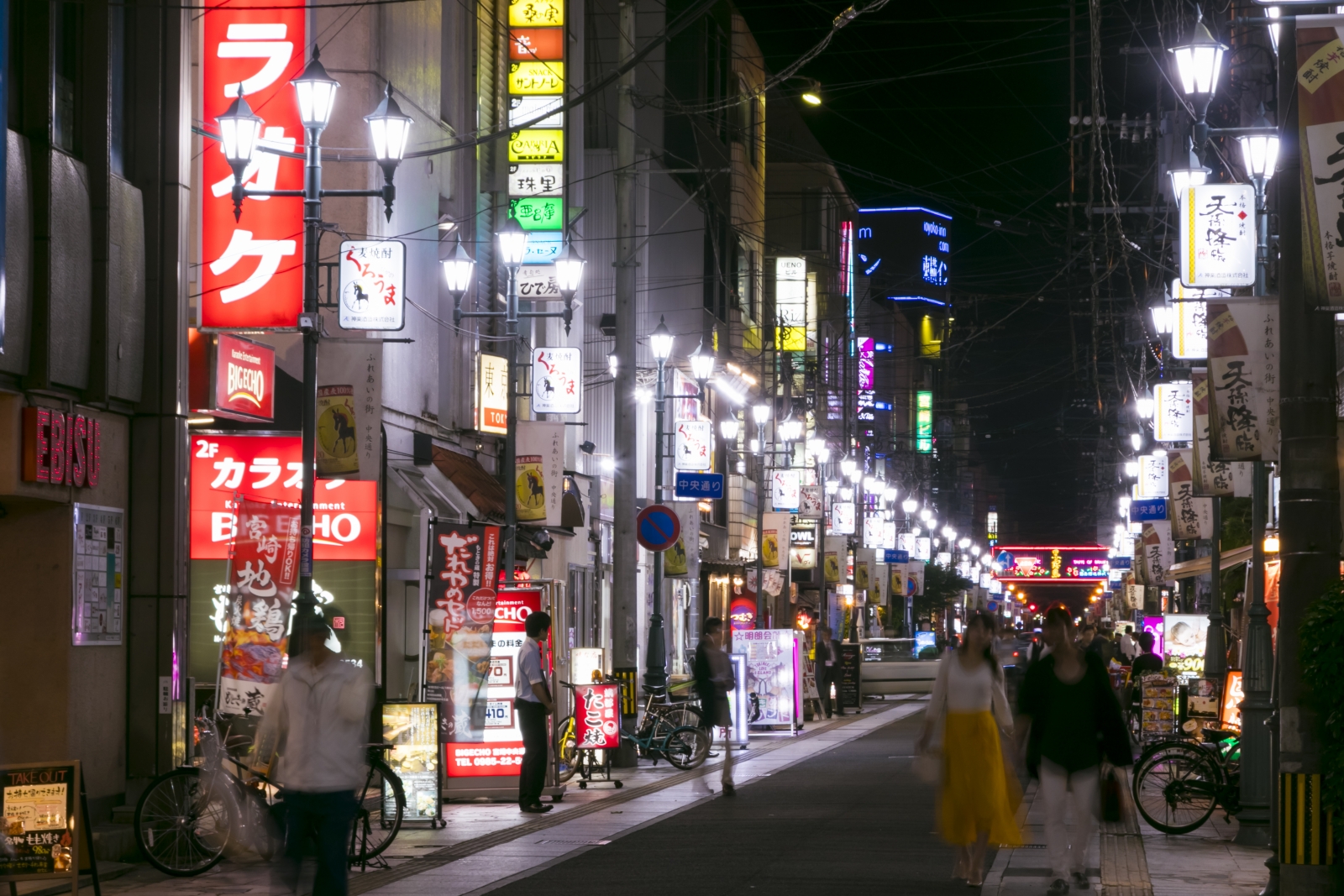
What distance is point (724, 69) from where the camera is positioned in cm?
5775

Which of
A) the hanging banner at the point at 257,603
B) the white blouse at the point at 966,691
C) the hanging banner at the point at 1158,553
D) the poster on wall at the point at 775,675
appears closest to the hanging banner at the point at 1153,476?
the hanging banner at the point at 1158,553

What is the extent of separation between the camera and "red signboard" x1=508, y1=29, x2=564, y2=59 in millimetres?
30516

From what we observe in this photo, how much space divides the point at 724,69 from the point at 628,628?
3495 cm

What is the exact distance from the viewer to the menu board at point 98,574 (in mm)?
15078

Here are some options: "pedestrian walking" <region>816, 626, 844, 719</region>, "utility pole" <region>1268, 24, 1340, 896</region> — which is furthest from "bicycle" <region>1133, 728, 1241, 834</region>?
"pedestrian walking" <region>816, 626, 844, 719</region>

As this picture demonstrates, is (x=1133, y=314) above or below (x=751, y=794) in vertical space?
above

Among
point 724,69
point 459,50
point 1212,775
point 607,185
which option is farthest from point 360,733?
point 724,69

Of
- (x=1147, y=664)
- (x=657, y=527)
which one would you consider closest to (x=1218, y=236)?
(x=657, y=527)

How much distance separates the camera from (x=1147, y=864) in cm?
1537

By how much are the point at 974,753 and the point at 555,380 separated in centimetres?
1809

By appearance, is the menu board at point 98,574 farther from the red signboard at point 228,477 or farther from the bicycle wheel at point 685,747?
the bicycle wheel at point 685,747

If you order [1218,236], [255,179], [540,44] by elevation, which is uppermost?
[540,44]

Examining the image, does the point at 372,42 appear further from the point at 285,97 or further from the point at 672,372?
the point at 672,372

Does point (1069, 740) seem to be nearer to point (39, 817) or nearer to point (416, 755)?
point (39, 817)
